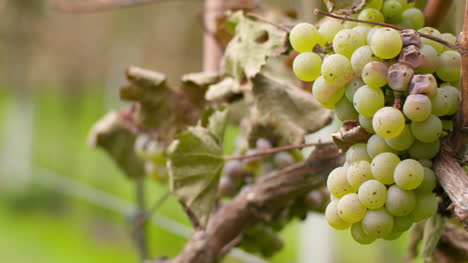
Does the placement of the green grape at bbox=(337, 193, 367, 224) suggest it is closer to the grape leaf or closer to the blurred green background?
the grape leaf

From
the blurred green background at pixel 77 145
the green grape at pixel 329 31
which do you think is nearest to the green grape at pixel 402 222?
the green grape at pixel 329 31

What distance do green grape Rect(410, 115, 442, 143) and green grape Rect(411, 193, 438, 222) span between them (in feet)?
0.09

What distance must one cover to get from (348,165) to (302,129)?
112mm

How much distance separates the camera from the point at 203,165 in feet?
1.26

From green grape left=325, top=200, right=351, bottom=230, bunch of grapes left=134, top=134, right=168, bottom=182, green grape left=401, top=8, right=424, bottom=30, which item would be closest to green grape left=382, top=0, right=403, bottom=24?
green grape left=401, top=8, right=424, bottom=30

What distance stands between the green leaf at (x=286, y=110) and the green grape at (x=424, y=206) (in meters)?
0.13

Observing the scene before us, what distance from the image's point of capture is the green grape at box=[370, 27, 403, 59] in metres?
0.23

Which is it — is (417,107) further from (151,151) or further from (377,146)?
(151,151)

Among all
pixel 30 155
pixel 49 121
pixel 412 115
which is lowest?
pixel 49 121

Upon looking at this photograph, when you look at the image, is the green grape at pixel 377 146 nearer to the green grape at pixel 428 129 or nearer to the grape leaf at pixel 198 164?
the green grape at pixel 428 129

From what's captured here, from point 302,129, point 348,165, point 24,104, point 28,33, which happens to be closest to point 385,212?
point 348,165

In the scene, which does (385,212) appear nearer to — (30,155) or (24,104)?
(24,104)

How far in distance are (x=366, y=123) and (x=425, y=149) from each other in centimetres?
3

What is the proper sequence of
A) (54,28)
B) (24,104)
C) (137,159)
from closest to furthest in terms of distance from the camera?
1. (137,159)
2. (24,104)
3. (54,28)
